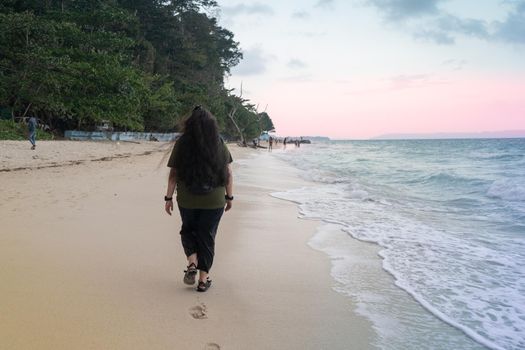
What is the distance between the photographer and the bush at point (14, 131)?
20.0 meters

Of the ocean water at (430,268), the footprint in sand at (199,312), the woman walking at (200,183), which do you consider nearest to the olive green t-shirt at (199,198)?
the woman walking at (200,183)

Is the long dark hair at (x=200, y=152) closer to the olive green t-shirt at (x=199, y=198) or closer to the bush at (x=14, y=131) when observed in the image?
the olive green t-shirt at (x=199, y=198)

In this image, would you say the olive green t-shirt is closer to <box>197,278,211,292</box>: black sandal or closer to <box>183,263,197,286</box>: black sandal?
<box>183,263,197,286</box>: black sandal

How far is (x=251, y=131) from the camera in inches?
2726

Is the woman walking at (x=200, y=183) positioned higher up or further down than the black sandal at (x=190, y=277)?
higher up

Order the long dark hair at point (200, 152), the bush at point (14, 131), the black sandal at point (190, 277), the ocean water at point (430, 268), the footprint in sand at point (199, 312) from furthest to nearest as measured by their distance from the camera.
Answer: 1. the bush at point (14, 131)
2. the black sandal at point (190, 277)
3. the long dark hair at point (200, 152)
4. the ocean water at point (430, 268)
5. the footprint in sand at point (199, 312)

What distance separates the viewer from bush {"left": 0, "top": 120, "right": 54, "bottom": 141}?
19989mm

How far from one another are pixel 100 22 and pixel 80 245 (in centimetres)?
3293

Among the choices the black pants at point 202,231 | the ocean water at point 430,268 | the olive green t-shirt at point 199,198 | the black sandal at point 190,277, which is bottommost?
the ocean water at point 430,268

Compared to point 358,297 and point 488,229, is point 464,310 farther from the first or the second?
point 488,229

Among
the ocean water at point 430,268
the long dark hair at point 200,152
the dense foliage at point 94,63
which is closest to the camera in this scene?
the ocean water at point 430,268

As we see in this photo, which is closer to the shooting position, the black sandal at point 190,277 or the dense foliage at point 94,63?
the black sandal at point 190,277

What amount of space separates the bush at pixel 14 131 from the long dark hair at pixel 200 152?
20058 millimetres

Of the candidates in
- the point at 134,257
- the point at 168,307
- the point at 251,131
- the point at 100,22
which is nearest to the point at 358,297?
the point at 168,307
